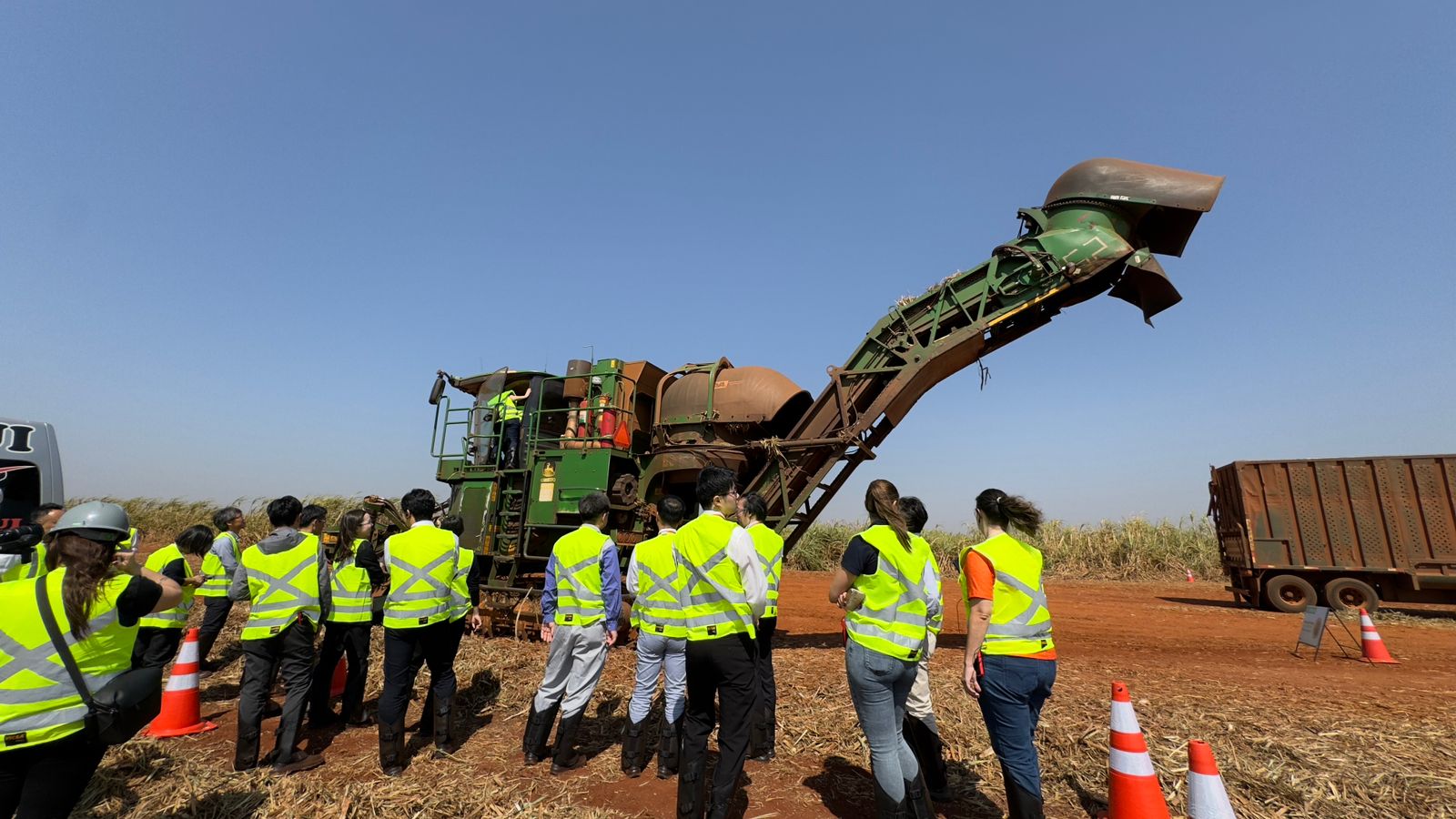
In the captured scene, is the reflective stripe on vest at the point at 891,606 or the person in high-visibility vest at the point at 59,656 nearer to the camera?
the person in high-visibility vest at the point at 59,656

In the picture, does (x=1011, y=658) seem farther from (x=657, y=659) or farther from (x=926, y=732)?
(x=657, y=659)

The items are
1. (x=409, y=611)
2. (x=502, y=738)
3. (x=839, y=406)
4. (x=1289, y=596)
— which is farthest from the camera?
(x=1289, y=596)

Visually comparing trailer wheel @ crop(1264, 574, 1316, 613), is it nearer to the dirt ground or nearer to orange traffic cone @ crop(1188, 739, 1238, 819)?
the dirt ground

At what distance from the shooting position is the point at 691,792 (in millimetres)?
3555

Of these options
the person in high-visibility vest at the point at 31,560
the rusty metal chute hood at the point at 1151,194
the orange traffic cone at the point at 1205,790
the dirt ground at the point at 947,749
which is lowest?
the dirt ground at the point at 947,749

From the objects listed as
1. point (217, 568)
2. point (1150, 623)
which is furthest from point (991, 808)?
point (1150, 623)

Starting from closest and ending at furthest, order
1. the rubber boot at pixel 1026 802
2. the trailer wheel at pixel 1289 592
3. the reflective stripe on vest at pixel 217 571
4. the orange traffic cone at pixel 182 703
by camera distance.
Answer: the rubber boot at pixel 1026 802
the orange traffic cone at pixel 182 703
the reflective stripe on vest at pixel 217 571
the trailer wheel at pixel 1289 592

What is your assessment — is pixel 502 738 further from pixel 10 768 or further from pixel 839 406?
pixel 839 406

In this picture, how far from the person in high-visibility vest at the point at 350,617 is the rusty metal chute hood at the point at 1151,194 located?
8445mm

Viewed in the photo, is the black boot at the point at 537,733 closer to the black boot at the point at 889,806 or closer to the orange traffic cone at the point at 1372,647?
the black boot at the point at 889,806

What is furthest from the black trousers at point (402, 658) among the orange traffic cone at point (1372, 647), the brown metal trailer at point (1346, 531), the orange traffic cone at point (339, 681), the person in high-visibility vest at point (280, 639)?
the brown metal trailer at point (1346, 531)

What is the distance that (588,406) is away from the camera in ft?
29.2

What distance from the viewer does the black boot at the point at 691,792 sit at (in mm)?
3551

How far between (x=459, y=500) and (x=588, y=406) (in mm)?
2667
